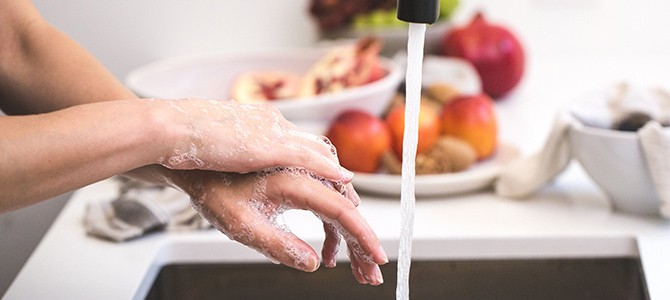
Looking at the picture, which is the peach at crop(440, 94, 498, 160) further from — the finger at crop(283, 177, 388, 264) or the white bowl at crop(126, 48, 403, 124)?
the finger at crop(283, 177, 388, 264)

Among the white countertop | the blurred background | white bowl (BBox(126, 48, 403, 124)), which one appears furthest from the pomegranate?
the white countertop

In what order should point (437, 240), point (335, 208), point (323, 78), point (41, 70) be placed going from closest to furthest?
point (335, 208) → point (41, 70) → point (437, 240) → point (323, 78)

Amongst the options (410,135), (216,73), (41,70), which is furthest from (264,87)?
(410,135)

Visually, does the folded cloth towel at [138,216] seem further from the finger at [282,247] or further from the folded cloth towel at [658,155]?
the folded cloth towel at [658,155]

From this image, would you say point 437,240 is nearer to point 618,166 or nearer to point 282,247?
point 618,166

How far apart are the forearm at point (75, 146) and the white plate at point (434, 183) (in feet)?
1.59

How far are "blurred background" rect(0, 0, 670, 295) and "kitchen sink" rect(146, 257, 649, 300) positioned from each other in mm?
365

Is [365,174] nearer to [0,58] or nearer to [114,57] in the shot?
Result: [0,58]

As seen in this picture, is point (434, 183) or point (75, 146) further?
point (434, 183)

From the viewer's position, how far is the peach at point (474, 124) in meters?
1.20

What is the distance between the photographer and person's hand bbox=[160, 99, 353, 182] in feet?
2.24

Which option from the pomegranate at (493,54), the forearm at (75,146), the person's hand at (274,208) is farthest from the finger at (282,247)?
the pomegranate at (493,54)

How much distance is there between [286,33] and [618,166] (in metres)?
0.83

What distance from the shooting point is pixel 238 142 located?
699 millimetres
